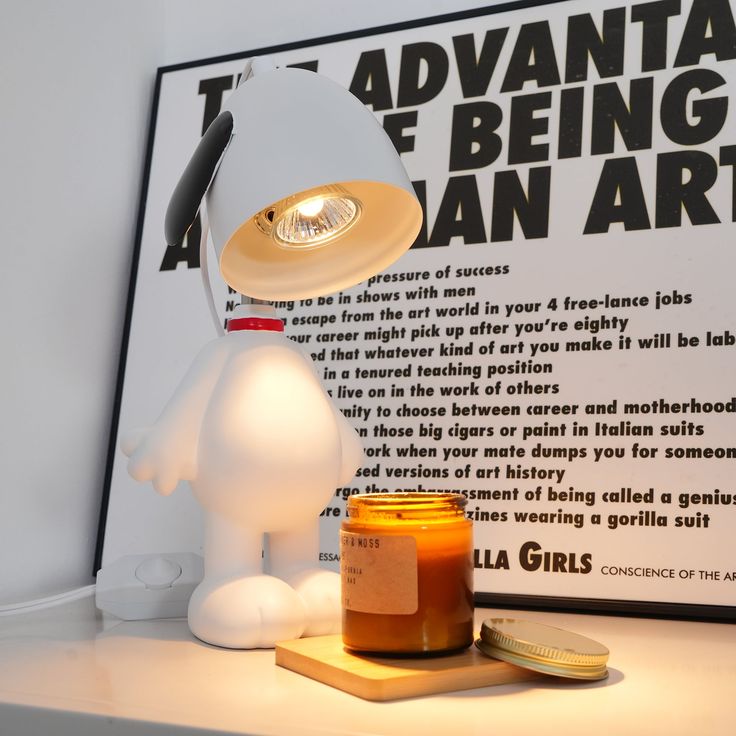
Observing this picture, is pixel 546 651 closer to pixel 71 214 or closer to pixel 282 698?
pixel 282 698

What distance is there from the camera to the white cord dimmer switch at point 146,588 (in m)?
0.72

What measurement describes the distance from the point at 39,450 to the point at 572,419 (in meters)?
0.54

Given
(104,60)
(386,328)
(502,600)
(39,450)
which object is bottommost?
(502,600)

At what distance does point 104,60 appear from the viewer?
0.98 m

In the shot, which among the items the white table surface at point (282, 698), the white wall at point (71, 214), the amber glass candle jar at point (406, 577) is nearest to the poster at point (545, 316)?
the white wall at point (71, 214)

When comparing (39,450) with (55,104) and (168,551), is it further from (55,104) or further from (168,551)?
(55,104)

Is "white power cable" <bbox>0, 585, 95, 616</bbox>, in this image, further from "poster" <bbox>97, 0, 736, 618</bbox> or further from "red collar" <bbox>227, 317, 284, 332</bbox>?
"red collar" <bbox>227, 317, 284, 332</bbox>

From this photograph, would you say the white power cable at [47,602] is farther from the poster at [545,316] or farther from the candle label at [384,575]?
the candle label at [384,575]

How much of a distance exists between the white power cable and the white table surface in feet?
0.35

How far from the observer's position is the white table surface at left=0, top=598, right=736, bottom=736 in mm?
435

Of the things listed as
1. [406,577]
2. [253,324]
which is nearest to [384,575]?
[406,577]

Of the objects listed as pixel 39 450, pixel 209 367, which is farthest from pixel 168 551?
pixel 209 367

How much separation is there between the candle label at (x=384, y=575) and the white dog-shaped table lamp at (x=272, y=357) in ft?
0.33

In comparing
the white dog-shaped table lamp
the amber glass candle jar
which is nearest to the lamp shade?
the white dog-shaped table lamp
